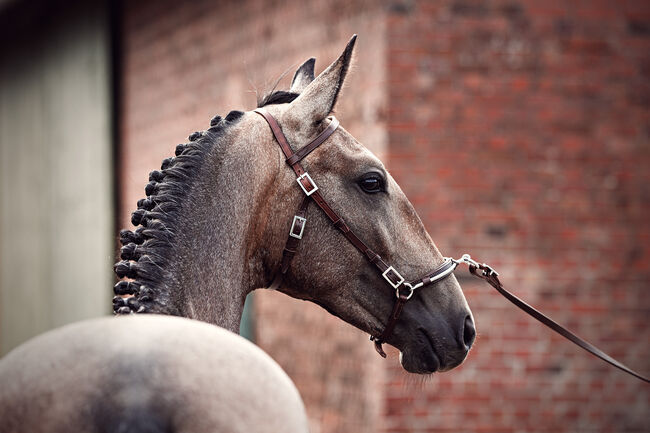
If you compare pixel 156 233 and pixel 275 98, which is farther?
pixel 275 98

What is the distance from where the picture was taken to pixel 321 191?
282 cm

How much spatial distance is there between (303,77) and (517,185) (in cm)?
311

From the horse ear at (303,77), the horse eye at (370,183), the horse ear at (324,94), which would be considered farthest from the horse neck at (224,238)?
the horse ear at (303,77)

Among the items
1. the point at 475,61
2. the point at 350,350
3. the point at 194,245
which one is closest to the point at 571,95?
the point at 475,61

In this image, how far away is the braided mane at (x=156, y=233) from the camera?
7.80 feet

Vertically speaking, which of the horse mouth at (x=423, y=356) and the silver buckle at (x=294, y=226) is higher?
the silver buckle at (x=294, y=226)

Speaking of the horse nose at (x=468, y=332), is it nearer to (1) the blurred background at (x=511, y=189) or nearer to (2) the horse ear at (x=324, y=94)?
(2) the horse ear at (x=324, y=94)

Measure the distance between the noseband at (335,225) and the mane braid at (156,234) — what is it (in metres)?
0.24

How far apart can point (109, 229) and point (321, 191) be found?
24.0ft

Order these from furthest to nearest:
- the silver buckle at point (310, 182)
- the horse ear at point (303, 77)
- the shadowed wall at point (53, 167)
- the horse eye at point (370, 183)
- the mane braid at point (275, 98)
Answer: the shadowed wall at point (53, 167)
the horse ear at point (303, 77)
the mane braid at point (275, 98)
the horse eye at point (370, 183)
the silver buckle at point (310, 182)

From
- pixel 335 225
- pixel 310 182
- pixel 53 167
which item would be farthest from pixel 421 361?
pixel 53 167

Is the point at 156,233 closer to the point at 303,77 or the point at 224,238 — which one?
the point at 224,238

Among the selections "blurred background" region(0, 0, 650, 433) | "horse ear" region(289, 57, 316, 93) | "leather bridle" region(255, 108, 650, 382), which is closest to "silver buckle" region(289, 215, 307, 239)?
"leather bridle" region(255, 108, 650, 382)

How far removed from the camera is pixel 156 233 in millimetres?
2471
